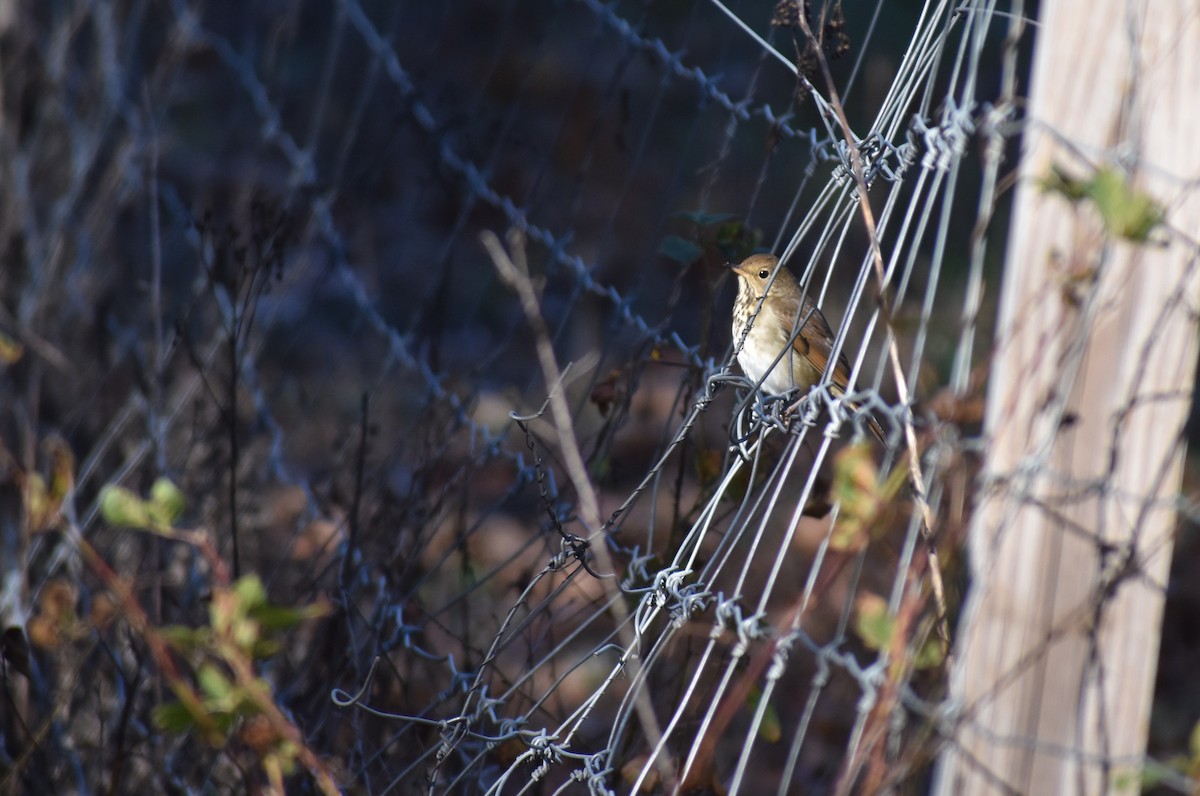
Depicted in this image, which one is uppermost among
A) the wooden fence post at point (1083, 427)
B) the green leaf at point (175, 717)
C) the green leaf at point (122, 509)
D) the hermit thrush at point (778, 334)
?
the hermit thrush at point (778, 334)

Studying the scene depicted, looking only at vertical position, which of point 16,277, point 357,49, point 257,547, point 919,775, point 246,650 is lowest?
point 246,650

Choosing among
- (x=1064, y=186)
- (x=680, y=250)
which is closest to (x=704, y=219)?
(x=680, y=250)

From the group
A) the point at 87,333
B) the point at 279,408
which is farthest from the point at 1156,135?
the point at 279,408

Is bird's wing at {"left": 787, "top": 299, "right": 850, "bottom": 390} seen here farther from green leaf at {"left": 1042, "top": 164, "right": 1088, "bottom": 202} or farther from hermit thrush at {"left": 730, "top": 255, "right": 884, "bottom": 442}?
green leaf at {"left": 1042, "top": 164, "right": 1088, "bottom": 202}

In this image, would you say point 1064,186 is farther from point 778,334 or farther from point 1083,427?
point 778,334

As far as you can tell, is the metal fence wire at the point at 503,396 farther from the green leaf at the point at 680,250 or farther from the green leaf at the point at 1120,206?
the green leaf at the point at 1120,206

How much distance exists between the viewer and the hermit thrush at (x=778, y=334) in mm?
2863

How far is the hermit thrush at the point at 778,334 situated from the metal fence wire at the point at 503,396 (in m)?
0.09

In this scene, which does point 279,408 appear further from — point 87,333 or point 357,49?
point 357,49

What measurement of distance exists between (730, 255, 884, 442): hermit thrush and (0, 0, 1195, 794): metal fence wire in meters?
0.09

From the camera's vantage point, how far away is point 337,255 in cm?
293

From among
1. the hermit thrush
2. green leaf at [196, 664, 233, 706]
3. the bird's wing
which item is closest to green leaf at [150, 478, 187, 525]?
green leaf at [196, 664, 233, 706]

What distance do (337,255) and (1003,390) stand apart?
2.01 m

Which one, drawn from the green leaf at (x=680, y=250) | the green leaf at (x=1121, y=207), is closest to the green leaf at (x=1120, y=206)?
the green leaf at (x=1121, y=207)
